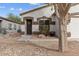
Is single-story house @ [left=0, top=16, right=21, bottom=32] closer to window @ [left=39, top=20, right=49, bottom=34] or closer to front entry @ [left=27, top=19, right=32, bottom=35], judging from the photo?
front entry @ [left=27, top=19, right=32, bottom=35]

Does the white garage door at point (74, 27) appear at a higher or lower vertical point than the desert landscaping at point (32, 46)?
higher

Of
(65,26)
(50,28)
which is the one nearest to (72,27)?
(65,26)

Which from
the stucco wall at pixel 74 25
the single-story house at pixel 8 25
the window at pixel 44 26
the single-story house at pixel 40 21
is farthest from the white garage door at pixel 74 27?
the single-story house at pixel 8 25

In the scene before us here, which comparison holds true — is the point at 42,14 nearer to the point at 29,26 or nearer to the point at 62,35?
the point at 29,26

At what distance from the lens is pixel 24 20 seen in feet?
21.5

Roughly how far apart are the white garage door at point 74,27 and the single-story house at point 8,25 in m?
1.57

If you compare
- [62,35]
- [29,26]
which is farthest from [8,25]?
[62,35]

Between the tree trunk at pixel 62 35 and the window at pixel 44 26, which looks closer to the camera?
the window at pixel 44 26

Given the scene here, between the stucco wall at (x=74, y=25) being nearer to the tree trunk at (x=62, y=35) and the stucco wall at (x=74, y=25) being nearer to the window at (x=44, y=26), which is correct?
the tree trunk at (x=62, y=35)

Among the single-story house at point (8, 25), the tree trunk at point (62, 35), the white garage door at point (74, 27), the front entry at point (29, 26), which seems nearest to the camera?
the single-story house at point (8, 25)

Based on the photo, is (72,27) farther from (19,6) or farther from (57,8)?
(19,6)

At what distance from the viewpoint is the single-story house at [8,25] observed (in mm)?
6316

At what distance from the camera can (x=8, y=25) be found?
6.35 m

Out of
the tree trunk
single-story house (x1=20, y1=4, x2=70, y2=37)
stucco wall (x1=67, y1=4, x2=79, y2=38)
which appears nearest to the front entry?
single-story house (x1=20, y1=4, x2=70, y2=37)
